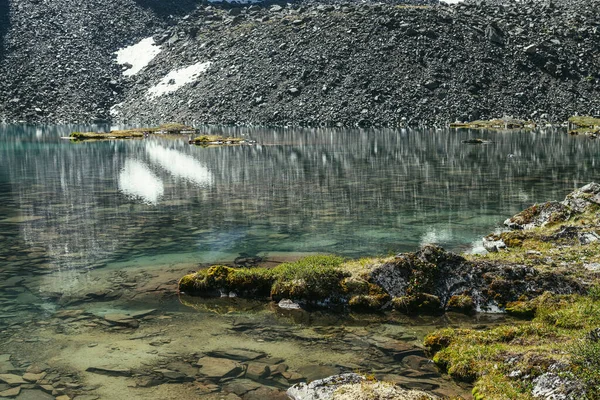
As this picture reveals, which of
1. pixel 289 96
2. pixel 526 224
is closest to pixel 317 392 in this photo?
pixel 526 224

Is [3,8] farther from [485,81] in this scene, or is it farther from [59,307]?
[59,307]

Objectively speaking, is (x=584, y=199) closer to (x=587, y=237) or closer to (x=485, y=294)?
(x=587, y=237)

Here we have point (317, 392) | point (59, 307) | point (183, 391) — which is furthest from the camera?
point (59, 307)

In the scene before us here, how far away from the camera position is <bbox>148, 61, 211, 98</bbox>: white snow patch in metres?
148

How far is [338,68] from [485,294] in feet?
403

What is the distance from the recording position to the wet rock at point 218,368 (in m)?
9.52

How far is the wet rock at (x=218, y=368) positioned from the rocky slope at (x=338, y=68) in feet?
355

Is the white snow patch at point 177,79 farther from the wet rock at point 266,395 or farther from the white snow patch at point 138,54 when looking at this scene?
the wet rock at point 266,395

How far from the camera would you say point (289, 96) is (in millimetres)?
128875

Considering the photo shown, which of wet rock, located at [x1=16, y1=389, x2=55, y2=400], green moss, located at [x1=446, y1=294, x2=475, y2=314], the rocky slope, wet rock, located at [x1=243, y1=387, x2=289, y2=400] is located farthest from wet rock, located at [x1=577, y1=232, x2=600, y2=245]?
the rocky slope

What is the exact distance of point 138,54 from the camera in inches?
7052

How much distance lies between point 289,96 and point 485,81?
46.4m

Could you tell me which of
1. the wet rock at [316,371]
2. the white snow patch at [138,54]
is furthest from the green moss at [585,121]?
the white snow patch at [138,54]

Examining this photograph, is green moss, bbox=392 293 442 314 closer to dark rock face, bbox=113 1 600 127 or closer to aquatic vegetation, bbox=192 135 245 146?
aquatic vegetation, bbox=192 135 245 146
